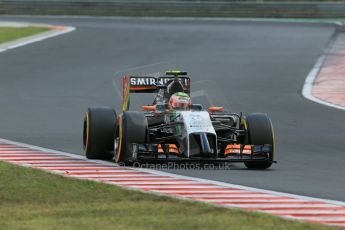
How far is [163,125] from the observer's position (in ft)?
49.1

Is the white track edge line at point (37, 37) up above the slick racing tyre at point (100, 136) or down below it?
above

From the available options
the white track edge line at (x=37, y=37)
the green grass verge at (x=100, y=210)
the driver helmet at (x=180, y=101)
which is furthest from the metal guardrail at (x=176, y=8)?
the green grass verge at (x=100, y=210)

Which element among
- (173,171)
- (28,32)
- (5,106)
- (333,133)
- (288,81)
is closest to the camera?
(173,171)

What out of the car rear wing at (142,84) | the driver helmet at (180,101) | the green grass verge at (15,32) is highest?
the green grass verge at (15,32)

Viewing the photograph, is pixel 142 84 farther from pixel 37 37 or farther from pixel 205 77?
pixel 37 37

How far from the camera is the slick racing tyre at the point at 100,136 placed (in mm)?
14992

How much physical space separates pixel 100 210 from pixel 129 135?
12.6 feet

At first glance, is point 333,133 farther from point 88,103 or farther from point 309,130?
point 88,103

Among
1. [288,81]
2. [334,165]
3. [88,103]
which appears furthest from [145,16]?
[334,165]

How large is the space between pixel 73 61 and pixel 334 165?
63.5 feet

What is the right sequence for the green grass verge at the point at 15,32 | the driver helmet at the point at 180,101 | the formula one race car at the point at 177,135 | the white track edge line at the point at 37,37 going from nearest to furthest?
the formula one race car at the point at 177,135 → the driver helmet at the point at 180,101 → the white track edge line at the point at 37,37 → the green grass verge at the point at 15,32

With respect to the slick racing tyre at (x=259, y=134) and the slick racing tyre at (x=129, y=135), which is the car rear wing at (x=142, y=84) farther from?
the slick racing tyre at (x=129, y=135)

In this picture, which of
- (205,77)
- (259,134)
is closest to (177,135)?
(259,134)

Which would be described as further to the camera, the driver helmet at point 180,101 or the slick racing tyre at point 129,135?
the driver helmet at point 180,101
